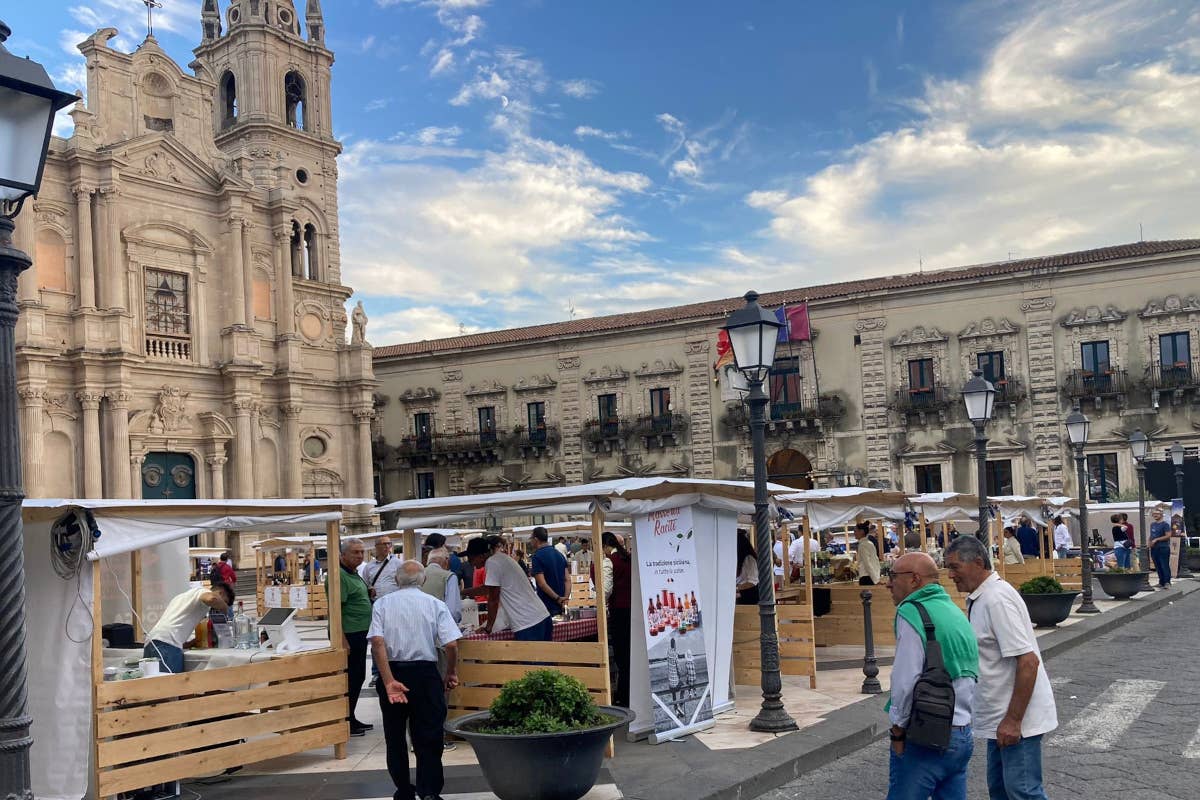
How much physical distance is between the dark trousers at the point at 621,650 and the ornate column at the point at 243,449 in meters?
27.2

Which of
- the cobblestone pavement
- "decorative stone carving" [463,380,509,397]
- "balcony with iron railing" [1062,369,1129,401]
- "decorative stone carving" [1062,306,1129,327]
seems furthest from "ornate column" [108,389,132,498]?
"decorative stone carving" [1062,306,1129,327]

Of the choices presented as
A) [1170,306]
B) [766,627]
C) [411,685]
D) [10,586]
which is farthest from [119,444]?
[1170,306]

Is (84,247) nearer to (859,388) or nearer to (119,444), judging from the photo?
(119,444)

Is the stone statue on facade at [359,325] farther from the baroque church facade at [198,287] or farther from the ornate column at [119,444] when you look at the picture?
the ornate column at [119,444]

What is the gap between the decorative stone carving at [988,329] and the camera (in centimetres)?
3918

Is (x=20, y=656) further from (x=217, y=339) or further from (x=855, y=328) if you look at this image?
(x=855, y=328)

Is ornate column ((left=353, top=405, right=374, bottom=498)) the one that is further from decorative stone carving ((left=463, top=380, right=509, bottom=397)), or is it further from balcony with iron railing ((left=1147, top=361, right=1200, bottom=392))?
balcony with iron railing ((left=1147, top=361, right=1200, bottom=392))

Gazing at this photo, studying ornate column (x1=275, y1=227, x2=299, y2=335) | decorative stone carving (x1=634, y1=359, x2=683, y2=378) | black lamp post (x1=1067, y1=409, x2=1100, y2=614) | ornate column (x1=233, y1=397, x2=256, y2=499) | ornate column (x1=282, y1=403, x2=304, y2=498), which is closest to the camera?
black lamp post (x1=1067, y1=409, x2=1100, y2=614)

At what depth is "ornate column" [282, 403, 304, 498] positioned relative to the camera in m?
37.2

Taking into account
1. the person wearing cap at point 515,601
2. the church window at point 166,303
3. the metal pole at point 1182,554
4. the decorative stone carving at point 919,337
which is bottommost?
the metal pole at point 1182,554

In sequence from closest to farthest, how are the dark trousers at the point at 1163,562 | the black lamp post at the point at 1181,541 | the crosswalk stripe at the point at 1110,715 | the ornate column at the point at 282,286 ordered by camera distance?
the crosswalk stripe at the point at 1110,715 < the dark trousers at the point at 1163,562 < the black lamp post at the point at 1181,541 < the ornate column at the point at 282,286

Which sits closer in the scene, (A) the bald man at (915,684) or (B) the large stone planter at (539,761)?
(A) the bald man at (915,684)

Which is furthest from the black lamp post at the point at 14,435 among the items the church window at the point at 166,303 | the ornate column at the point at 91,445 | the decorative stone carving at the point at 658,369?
the decorative stone carving at the point at 658,369

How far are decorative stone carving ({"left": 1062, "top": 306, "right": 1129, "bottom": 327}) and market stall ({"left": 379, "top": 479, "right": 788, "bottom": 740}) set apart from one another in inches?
1220
